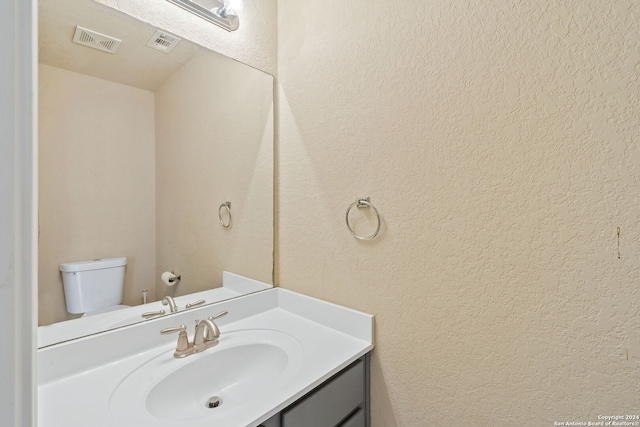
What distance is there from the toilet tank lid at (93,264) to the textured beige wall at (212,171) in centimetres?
13

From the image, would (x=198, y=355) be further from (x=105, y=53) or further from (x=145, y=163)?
(x=105, y=53)

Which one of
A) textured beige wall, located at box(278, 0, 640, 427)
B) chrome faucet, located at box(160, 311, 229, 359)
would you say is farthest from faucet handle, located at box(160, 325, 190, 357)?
textured beige wall, located at box(278, 0, 640, 427)

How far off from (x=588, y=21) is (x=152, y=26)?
1.24m

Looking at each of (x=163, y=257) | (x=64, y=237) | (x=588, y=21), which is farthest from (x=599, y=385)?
(x=64, y=237)

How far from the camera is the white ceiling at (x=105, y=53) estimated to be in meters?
0.85

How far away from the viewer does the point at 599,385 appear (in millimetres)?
631

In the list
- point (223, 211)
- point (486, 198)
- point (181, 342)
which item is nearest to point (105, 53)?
point (223, 211)

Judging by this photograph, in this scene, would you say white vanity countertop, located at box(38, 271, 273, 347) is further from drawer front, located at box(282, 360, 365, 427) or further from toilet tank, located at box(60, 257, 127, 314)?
drawer front, located at box(282, 360, 365, 427)

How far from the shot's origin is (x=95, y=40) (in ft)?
3.05

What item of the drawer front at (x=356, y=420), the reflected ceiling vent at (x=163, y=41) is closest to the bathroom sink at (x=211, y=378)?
the drawer front at (x=356, y=420)

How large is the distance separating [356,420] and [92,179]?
118cm

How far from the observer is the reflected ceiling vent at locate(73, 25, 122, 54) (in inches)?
35.2

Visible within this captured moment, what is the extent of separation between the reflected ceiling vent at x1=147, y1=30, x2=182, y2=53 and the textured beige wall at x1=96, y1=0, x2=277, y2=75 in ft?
0.06

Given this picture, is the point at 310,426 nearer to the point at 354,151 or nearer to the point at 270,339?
the point at 270,339
